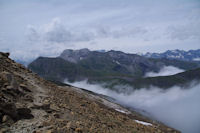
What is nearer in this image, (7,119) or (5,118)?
(5,118)

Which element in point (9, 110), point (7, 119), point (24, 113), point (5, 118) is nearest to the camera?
point (5, 118)

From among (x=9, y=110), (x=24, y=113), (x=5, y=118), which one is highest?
(x=9, y=110)

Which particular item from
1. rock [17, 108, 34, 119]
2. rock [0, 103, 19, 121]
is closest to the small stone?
rock [0, 103, 19, 121]

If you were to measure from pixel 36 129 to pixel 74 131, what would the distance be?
286 centimetres

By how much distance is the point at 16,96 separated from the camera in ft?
53.6

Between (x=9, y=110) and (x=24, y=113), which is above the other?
(x=9, y=110)

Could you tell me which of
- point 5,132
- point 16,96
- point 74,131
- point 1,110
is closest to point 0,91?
point 16,96

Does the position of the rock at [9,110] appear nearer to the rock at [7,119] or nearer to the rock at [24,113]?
the rock at [7,119]

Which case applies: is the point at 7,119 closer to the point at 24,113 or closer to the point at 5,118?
the point at 5,118

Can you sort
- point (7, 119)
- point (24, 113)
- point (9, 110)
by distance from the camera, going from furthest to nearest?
point (24, 113) → point (9, 110) → point (7, 119)

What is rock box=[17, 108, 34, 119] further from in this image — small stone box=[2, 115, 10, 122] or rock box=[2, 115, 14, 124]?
small stone box=[2, 115, 10, 122]

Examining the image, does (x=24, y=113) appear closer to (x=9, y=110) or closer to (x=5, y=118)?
(x=9, y=110)

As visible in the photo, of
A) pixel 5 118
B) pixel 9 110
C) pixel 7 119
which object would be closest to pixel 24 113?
pixel 9 110

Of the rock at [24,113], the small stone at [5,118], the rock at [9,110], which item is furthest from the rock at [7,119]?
the rock at [24,113]
